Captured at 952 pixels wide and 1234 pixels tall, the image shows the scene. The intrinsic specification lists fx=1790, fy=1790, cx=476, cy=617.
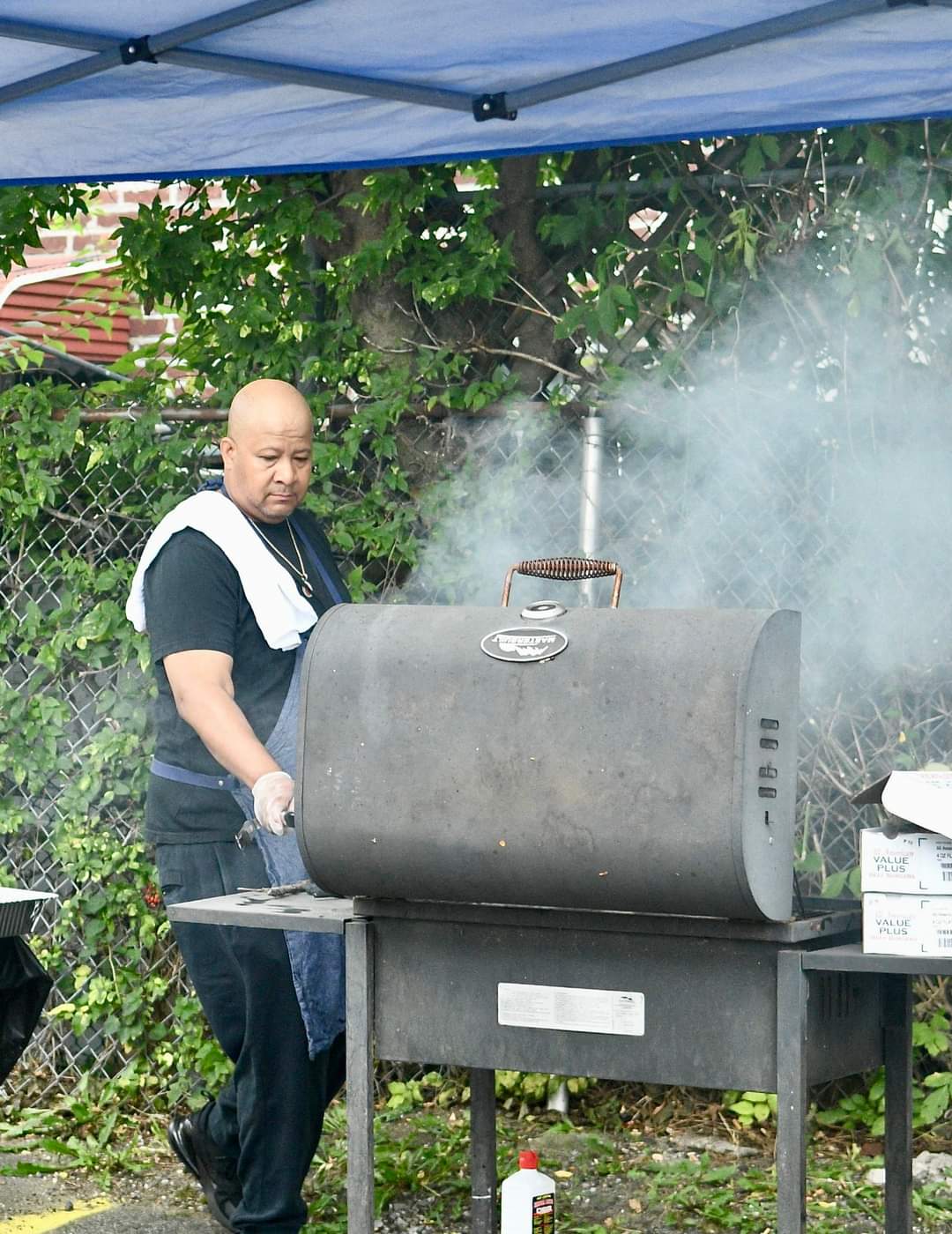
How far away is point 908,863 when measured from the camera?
9.19ft

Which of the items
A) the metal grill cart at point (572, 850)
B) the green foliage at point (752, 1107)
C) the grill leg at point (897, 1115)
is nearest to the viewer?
the metal grill cart at point (572, 850)

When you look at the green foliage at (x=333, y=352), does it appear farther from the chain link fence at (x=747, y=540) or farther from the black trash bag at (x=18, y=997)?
the black trash bag at (x=18, y=997)

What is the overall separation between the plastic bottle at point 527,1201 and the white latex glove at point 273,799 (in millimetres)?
806

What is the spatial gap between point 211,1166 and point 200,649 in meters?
1.36

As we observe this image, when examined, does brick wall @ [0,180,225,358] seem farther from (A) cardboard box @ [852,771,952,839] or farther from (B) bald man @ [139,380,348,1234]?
(A) cardboard box @ [852,771,952,839]

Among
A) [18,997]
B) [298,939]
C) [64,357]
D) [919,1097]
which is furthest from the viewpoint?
[64,357]

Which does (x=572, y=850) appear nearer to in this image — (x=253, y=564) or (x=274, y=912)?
(x=274, y=912)

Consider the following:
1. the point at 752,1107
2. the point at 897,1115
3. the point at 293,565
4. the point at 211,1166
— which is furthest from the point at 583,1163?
the point at 293,565

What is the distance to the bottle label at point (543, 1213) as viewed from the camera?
3451 mm

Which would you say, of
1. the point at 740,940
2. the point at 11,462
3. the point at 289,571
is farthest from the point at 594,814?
the point at 11,462

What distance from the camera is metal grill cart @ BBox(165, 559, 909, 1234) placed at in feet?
8.95

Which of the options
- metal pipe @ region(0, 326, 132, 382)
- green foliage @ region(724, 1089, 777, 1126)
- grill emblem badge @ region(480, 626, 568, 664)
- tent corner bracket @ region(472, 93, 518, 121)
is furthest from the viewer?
metal pipe @ region(0, 326, 132, 382)

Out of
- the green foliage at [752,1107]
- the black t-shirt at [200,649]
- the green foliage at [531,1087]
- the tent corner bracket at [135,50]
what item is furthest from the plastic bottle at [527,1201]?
the tent corner bracket at [135,50]

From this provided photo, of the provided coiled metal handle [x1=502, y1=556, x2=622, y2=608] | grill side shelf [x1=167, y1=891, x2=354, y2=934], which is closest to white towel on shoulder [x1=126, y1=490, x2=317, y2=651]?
grill side shelf [x1=167, y1=891, x2=354, y2=934]
